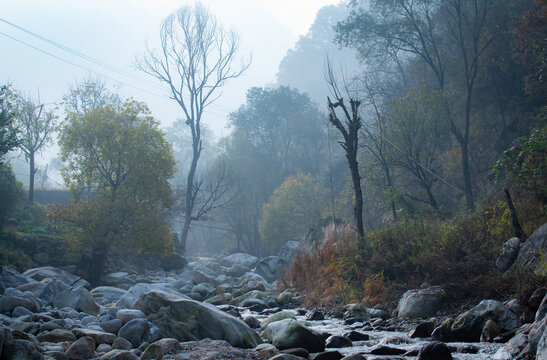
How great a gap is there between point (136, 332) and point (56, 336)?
103 centimetres

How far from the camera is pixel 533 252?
694 centimetres

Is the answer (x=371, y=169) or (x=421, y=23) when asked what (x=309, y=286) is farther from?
(x=421, y=23)

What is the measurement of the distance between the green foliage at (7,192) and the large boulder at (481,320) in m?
20.2

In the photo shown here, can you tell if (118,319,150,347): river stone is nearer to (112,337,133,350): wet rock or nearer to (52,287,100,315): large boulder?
(112,337,133,350): wet rock

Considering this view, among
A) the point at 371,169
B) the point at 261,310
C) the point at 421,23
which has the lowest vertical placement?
the point at 261,310

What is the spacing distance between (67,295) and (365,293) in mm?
6487

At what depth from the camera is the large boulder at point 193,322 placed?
646cm

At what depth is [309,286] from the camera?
488 inches

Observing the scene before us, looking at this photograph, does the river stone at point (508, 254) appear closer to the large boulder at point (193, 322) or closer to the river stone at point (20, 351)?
the large boulder at point (193, 322)

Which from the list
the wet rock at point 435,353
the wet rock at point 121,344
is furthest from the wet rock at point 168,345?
the wet rock at point 435,353

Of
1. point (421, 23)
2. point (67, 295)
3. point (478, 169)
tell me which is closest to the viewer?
point (67, 295)

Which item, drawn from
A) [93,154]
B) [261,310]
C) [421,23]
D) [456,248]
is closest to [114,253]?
[93,154]

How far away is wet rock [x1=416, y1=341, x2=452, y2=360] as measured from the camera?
4867 mm

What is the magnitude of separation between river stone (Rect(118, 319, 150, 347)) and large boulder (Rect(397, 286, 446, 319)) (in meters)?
4.58
